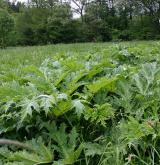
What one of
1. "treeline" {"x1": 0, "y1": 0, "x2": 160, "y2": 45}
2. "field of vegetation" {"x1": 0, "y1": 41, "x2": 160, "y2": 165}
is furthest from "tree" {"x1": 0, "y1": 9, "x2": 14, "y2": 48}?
"field of vegetation" {"x1": 0, "y1": 41, "x2": 160, "y2": 165}

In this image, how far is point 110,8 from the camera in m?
50.9

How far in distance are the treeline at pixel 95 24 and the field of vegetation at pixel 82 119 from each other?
4095 cm

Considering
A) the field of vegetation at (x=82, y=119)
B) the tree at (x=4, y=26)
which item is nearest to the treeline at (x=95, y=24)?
the tree at (x=4, y=26)

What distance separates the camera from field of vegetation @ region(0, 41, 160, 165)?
232 centimetres

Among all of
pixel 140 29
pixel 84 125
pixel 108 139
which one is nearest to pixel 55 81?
pixel 84 125

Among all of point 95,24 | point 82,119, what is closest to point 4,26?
point 95,24

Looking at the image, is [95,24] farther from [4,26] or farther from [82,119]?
[82,119]

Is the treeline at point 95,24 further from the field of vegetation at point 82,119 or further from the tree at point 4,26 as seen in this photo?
the field of vegetation at point 82,119

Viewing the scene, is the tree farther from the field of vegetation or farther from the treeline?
the field of vegetation

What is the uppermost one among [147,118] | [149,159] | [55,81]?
[55,81]

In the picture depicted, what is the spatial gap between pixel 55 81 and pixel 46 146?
63cm

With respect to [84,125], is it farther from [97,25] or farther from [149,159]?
[97,25]

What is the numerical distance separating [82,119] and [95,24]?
45602 millimetres

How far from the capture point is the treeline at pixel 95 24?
46.7 metres
